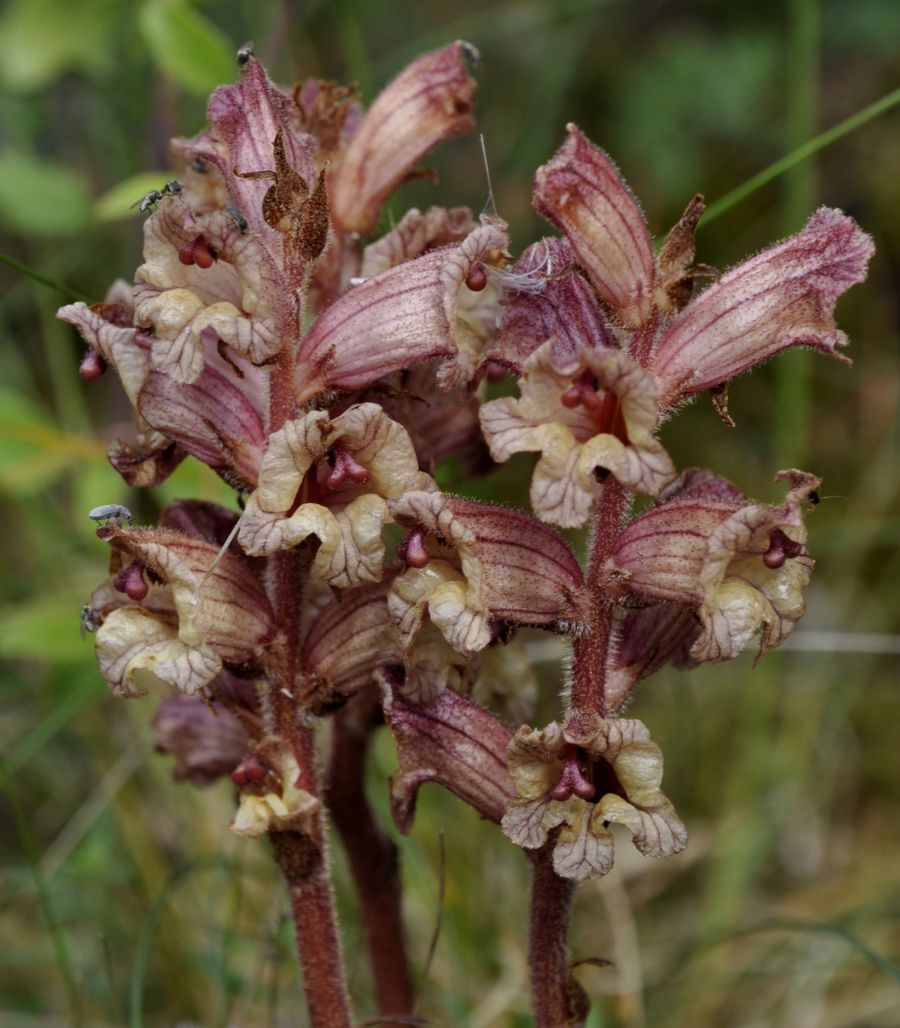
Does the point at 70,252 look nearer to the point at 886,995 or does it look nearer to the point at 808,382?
the point at 808,382

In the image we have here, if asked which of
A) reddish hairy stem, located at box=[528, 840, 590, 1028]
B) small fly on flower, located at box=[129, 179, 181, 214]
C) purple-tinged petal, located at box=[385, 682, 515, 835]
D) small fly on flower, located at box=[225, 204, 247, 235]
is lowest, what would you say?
reddish hairy stem, located at box=[528, 840, 590, 1028]

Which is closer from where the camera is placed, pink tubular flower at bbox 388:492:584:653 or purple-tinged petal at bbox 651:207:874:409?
pink tubular flower at bbox 388:492:584:653

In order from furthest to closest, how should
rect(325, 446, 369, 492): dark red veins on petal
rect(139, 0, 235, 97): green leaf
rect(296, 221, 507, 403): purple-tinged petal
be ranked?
1. rect(139, 0, 235, 97): green leaf
2. rect(296, 221, 507, 403): purple-tinged petal
3. rect(325, 446, 369, 492): dark red veins on petal

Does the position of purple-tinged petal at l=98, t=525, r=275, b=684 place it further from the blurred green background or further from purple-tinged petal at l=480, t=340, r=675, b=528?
the blurred green background

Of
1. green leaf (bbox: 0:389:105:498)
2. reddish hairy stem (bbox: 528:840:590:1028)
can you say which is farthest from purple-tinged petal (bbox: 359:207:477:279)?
green leaf (bbox: 0:389:105:498)

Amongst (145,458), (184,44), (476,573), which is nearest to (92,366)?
(145,458)

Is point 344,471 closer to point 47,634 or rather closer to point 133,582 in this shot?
point 133,582
